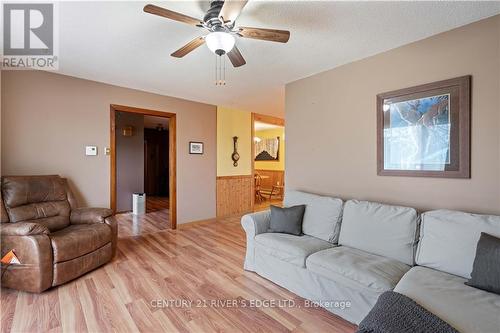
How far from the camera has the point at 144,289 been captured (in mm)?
2299

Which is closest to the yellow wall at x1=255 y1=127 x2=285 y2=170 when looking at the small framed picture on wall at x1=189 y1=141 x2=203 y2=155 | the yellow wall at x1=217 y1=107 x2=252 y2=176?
the yellow wall at x1=217 y1=107 x2=252 y2=176

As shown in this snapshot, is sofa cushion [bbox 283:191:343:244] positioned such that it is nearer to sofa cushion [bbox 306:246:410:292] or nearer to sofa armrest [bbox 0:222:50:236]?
sofa cushion [bbox 306:246:410:292]

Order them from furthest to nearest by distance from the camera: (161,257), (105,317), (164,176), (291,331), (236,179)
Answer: (164,176) < (236,179) < (161,257) < (105,317) < (291,331)

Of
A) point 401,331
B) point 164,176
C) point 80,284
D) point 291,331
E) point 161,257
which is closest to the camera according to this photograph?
point 401,331

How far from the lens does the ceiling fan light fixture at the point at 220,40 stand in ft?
5.49

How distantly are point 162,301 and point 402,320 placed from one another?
5.99ft

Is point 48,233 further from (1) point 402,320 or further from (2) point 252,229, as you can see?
(1) point 402,320

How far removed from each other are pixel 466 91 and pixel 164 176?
25.9 feet

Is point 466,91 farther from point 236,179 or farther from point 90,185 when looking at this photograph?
point 90,185

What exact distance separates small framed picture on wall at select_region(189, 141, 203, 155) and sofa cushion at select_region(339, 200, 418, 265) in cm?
304

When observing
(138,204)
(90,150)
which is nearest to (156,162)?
(138,204)

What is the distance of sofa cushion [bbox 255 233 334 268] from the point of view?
217 centimetres

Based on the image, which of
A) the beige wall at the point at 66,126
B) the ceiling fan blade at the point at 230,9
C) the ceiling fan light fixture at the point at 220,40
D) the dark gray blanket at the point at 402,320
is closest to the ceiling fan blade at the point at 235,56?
the ceiling fan light fixture at the point at 220,40

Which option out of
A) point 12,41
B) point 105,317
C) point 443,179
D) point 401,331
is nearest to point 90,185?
point 12,41
